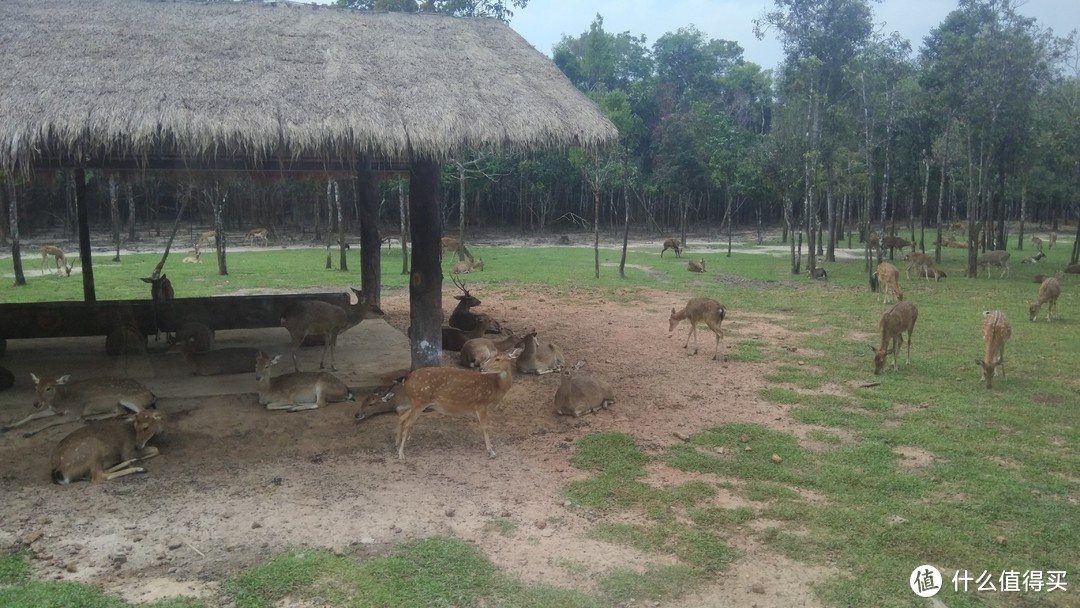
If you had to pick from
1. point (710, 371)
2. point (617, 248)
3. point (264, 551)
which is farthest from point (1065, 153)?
point (264, 551)

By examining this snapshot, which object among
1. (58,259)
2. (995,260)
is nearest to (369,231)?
(58,259)

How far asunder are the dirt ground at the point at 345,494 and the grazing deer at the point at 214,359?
705mm

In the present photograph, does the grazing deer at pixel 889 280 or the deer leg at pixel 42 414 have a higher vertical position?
the grazing deer at pixel 889 280

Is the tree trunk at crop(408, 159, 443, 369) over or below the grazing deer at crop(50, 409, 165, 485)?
over

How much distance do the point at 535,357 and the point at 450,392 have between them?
312 centimetres

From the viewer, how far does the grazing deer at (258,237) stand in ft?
103

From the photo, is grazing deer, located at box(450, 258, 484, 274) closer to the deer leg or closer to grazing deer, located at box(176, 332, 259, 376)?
grazing deer, located at box(176, 332, 259, 376)

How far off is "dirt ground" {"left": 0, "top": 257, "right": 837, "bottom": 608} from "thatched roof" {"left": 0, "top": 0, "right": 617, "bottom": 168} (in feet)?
9.11

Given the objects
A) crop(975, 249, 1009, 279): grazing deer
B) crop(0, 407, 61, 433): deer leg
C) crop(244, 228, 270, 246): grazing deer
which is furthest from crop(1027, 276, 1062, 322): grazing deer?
crop(244, 228, 270, 246): grazing deer

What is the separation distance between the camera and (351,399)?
27.2ft

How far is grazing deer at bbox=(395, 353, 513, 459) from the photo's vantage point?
6844 millimetres

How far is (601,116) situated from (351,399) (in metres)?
4.25

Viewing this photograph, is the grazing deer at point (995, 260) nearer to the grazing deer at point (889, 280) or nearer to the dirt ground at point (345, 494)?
the grazing deer at point (889, 280)

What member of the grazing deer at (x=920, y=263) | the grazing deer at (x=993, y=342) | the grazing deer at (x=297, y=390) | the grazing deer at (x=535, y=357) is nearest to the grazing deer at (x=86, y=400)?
the grazing deer at (x=297, y=390)
